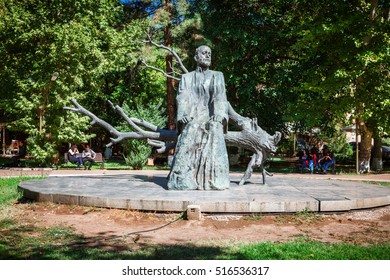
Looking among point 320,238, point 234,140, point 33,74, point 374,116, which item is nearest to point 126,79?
point 33,74

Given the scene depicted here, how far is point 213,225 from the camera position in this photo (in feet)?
20.8

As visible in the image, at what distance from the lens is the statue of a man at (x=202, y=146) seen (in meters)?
8.25

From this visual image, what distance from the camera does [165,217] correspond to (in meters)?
6.75

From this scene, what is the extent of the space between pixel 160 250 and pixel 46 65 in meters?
18.2

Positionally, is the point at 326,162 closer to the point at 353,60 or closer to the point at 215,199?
the point at 353,60

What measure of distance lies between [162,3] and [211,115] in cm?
1702

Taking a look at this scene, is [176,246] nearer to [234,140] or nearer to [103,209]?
[103,209]

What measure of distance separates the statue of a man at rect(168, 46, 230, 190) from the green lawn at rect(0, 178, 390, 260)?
2994mm

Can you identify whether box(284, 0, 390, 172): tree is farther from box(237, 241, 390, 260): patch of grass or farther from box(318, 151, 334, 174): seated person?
box(237, 241, 390, 260): patch of grass

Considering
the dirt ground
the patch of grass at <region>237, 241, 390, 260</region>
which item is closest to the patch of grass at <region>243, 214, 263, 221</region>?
the dirt ground

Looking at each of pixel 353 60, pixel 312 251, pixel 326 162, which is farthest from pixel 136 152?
pixel 312 251

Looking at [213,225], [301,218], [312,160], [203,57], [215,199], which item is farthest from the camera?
[312,160]

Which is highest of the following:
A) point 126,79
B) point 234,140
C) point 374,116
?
point 126,79

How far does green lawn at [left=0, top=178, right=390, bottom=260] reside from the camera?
14.8 ft
